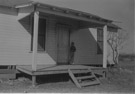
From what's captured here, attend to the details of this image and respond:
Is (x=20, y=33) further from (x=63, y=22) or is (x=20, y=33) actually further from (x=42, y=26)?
(x=63, y=22)

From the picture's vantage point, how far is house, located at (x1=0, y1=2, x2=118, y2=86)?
696cm

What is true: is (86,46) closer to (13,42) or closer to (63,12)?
(63,12)

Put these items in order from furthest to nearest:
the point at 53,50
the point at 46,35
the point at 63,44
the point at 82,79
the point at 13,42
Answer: the point at 63,44 < the point at 53,50 < the point at 46,35 < the point at 13,42 < the point at 82,79

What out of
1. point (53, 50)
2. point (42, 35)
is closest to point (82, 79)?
point (53, 50)

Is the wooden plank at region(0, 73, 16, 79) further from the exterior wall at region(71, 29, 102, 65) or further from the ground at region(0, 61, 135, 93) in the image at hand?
the exterior wall at region(71, 29, 102, 65)

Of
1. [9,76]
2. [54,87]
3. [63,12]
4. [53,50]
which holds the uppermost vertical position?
[63,12]

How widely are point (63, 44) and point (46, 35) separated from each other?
1.33 meters

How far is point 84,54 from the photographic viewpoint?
1058 cm

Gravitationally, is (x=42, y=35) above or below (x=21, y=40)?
above

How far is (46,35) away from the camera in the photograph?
28.7 feet

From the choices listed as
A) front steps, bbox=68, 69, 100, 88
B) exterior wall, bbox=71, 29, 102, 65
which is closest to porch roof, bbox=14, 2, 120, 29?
exterior wall, bbox=71, 29, 102, 65

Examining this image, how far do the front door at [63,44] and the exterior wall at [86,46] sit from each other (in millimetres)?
534

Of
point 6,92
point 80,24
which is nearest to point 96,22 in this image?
point 80,24

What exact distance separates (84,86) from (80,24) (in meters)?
4.85
